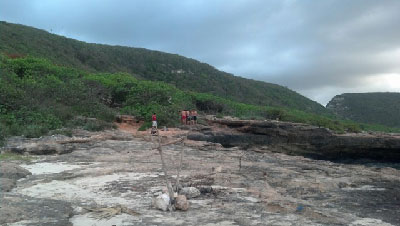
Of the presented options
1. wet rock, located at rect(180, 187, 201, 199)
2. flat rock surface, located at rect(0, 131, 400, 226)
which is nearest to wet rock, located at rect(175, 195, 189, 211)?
flat rock surface, located at rect(0, 131, 400, 226)

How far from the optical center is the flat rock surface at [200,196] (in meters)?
5.84

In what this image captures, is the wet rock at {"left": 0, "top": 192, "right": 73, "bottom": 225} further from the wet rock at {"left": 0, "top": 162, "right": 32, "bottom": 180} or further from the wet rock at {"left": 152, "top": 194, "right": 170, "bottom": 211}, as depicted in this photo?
the wet rock at {"left": 0, "top": 162, "right": 32, "bottom": 180}

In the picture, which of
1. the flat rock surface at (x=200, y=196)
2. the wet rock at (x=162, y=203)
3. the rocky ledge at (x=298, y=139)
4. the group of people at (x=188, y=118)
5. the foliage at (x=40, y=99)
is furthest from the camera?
the group of people at (x=188, y=118)

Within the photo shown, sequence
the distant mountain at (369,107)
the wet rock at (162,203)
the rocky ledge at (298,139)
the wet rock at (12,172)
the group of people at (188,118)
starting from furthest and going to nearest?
the distant mountain at (369,107)
the group of people at (188,118)
the rocky ledge at (298,139)
the wet rock at (12,172)
the wet rock at (162,203)

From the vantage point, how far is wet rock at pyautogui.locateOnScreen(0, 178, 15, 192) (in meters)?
7.25

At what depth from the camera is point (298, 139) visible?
827 inches

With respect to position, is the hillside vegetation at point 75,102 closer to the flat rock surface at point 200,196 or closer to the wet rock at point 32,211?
the flat rock surface at point 200,196

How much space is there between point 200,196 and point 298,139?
1460cm

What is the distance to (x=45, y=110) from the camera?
1759 centimetres

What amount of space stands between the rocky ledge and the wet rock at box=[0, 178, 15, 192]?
1187cm

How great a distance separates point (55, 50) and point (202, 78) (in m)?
17.2

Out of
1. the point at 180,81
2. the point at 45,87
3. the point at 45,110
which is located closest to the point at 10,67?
the point at 45,87

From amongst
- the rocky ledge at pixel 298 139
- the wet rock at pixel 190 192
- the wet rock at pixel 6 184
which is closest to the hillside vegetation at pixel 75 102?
the rocky ledge at pixel 298 139

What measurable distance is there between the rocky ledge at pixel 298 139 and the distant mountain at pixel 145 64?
20.2 metres
